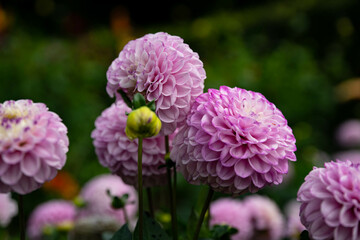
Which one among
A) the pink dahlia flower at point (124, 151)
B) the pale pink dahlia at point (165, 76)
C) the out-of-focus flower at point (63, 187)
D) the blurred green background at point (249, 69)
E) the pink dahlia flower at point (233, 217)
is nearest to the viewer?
the pale pink dahlia at point (165, 76)

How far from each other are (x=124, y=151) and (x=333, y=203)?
1.58ft

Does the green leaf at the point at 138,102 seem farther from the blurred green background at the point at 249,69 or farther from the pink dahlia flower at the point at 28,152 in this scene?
the blurred green background at the point at 249,69

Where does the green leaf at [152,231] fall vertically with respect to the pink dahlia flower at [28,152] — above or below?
below

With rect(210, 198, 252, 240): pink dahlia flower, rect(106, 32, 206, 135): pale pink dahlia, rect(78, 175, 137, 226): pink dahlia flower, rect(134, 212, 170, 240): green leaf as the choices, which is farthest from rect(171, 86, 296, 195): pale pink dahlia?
rect(78, 175, 137, 226): pink dahlia flower

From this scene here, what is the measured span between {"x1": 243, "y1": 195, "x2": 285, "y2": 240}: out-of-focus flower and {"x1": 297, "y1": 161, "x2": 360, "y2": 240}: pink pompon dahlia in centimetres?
92

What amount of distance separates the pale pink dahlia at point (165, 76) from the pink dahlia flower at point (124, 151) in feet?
0.40

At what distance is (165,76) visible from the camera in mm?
892

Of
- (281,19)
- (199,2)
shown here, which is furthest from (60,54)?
(199,2)

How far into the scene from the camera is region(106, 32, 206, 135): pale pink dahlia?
→ 88 centimetres

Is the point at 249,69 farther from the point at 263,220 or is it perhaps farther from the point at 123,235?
the point at 123,235

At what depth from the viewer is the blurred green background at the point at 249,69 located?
331 cm

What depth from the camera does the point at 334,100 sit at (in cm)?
431

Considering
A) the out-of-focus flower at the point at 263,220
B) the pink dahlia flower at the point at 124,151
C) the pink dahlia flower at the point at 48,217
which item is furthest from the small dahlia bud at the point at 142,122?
the pink dahlia flower at the point at 48,217

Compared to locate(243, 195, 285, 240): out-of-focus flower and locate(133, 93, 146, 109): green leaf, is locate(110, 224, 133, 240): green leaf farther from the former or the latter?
locate(243, 195, 285, 240): out-of-focus flower
